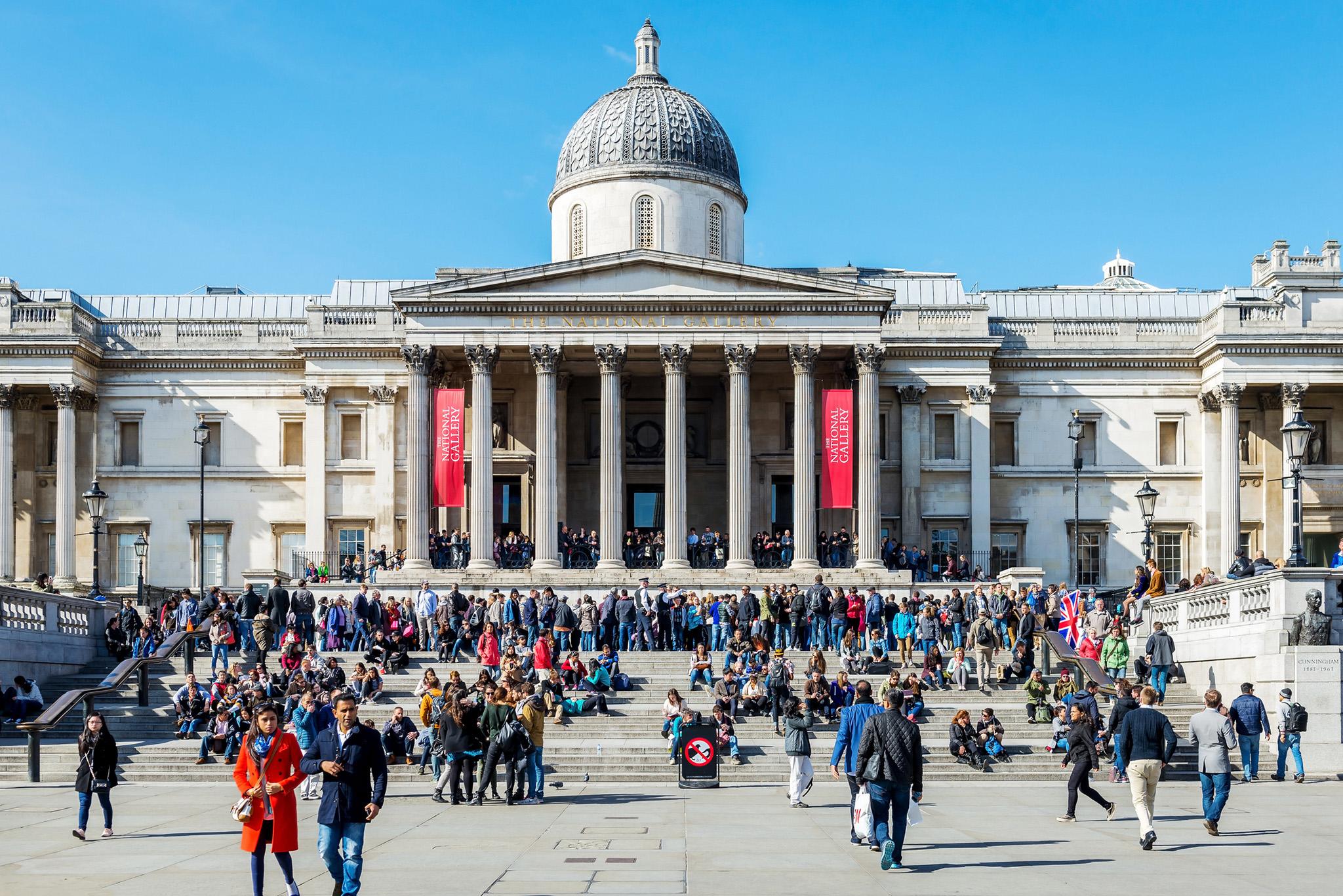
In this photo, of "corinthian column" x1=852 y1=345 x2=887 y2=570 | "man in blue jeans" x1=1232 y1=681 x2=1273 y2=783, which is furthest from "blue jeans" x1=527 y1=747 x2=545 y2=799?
"corinthian column" x1=852 y1=345 x2=887 y2=570

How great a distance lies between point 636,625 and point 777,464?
50.2 ft

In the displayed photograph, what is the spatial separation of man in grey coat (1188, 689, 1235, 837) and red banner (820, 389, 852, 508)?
26.9m

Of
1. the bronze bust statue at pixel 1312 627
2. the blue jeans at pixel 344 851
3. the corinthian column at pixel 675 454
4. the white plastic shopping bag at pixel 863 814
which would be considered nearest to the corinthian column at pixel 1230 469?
the corinthian column at pixel 675 454

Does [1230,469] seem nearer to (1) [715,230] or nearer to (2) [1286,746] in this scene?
(1) [715,230]

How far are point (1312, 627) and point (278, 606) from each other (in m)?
22.6

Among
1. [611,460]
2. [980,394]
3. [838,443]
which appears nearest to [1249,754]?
[838,443]

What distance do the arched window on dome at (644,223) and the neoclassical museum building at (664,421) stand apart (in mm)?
117

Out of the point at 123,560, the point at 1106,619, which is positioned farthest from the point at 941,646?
the point at 123,560

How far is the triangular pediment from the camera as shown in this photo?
150 ft

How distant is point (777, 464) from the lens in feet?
165

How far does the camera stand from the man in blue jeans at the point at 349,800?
12688mm

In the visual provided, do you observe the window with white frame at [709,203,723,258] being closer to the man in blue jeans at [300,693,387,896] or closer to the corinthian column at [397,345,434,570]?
the corinthian column at [397,345,434,570]

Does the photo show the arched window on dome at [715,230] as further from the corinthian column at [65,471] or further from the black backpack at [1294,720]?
the black backpack at [1294,720]

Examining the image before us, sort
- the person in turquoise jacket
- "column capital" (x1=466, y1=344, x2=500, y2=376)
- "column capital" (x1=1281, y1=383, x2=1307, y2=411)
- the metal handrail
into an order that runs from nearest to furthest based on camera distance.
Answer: the person in turquoise jacket < the metal handrail < "column capital" (x1=466, y1=344, x2=500, y2=376) < "column capital" (x1=1281, y1=383, x2=1307, y2=411)
